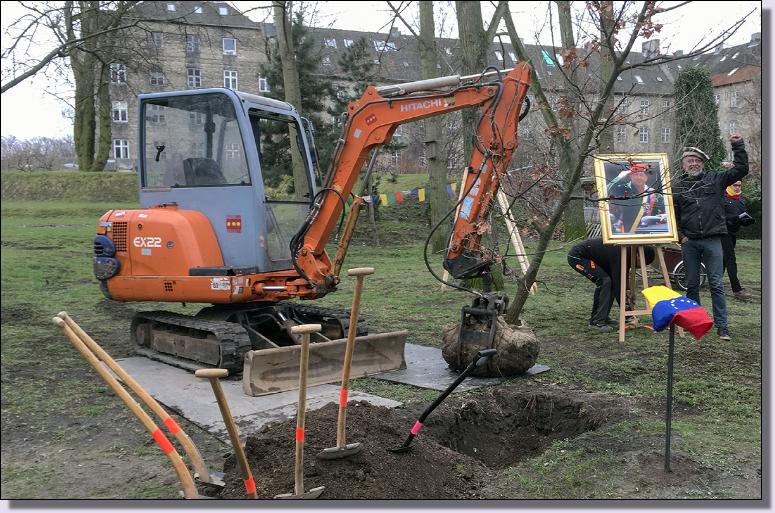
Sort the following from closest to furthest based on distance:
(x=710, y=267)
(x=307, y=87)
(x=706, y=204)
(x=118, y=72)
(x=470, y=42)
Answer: (x=706, y=204), (x=710, y=267), (x=470, y=42), (x=118, y=72), (x=307, y=87)

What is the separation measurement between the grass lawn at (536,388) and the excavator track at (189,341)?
0.38 m

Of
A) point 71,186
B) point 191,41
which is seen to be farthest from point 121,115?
point 191,41

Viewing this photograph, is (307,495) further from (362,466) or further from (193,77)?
(193,77)

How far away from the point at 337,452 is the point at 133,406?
1157 mm

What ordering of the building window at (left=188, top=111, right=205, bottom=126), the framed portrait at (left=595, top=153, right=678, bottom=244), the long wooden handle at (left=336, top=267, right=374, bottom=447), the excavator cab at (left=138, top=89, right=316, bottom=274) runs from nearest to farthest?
the long wooden handle at (left=336, top=267, right=374, bottom=447) < the excavator cab at (left=138, top=89, right=316, bottom=274) < the building window at (left=188, top=111, right=205, bottom=126) < the framed portrait at (left=595, top=153, right=678, bottom=244)

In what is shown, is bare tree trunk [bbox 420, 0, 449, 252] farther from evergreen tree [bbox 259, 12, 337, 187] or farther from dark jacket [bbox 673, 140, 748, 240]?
dark jacket [bbox 673, 140, 748, 240]

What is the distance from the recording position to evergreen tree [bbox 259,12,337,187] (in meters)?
19.8

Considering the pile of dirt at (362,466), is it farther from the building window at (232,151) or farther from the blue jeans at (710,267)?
the blue jeans at (710,267)

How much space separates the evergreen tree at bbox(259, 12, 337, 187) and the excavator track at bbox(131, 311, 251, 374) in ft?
39.1

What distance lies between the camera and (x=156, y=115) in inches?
284

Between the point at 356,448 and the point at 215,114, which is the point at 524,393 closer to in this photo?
the point at 356,448

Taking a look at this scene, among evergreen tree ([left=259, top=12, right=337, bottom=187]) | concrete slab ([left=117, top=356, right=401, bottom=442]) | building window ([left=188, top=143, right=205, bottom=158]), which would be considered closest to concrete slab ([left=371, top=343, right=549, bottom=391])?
concrete slab ([left=117, top=356, right=401, bottom=442])

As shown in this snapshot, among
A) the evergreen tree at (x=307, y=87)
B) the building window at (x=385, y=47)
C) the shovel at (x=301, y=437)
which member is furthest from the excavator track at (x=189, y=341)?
the evergreen tree at (x=307, y=87)

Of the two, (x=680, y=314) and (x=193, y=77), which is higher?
(x=193, y=77)
